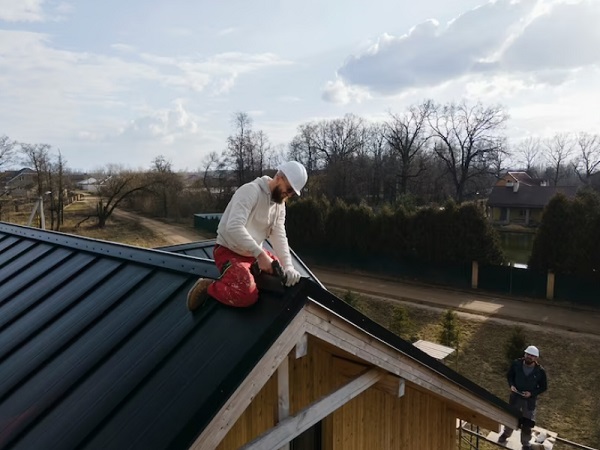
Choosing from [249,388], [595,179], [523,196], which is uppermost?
[249,388]

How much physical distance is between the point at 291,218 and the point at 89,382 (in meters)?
26.2

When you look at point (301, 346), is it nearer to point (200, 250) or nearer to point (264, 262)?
point (264, 262)

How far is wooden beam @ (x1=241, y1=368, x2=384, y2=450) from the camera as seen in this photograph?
304 centimetres

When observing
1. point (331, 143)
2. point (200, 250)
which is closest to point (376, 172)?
point (331, 143)

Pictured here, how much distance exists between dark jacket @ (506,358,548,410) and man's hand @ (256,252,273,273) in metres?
7.11

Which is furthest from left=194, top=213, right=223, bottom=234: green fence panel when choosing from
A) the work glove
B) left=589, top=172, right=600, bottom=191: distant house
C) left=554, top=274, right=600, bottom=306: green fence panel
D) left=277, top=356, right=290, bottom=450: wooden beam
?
left=589, top=172, right=600, bottom=191: distant house

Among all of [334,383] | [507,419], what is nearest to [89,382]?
[334,383]

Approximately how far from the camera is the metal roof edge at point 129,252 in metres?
4.42

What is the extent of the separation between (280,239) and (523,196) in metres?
51.2

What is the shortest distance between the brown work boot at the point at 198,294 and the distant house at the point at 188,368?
0.08 metres

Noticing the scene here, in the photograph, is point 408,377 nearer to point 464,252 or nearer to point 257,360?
point 257,360

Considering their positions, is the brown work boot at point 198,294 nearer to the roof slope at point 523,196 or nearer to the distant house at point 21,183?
the distant house at point 21,183

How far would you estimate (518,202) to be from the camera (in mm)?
48594

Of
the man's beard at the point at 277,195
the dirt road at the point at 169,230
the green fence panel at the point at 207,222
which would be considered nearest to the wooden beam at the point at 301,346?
the man's beard at the point at 277,195
